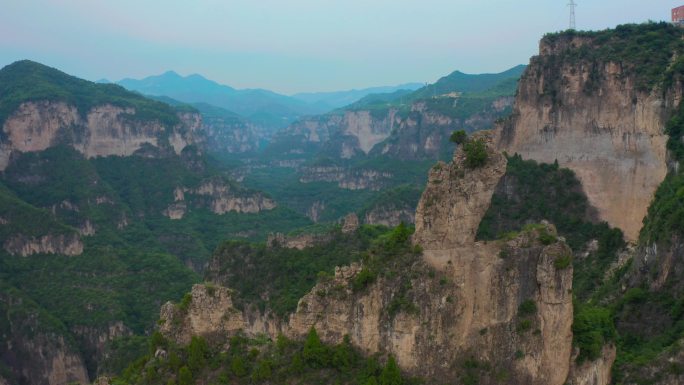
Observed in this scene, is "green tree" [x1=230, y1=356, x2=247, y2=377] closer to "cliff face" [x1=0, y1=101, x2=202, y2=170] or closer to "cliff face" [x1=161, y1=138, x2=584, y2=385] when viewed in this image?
"cliff face" [x1=161, y1=138, x2=584, y2=385]

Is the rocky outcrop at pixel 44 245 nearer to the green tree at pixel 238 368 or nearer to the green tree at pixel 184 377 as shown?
the green tree at pixel 184 377

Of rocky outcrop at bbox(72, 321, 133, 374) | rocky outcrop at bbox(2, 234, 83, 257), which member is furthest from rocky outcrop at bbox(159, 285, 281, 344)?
rocky outcrop at bbox(2, 234, 83, 257)

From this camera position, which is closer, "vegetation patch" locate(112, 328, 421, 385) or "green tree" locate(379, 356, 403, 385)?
"green tree" locate(379, 356, 403, 385)

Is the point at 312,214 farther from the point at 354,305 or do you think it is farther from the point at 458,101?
the point at 354,305

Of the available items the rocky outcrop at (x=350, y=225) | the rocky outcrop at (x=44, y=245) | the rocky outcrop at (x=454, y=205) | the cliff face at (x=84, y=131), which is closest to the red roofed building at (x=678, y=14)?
the rocky outcrop at (x=350, y=225)

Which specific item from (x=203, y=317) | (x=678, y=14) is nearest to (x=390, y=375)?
(x=203, y=317)

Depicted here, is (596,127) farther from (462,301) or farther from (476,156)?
(462,301)
